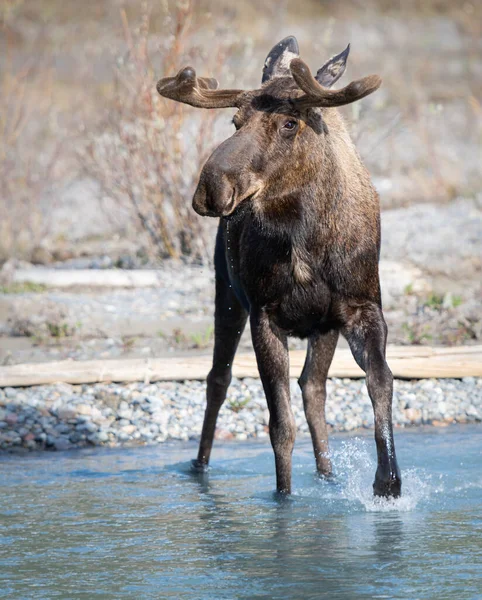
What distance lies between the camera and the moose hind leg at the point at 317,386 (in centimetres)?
630

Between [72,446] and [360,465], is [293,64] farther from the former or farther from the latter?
[72,446]

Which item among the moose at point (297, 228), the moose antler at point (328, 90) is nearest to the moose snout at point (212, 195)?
the moose at point (297, 228)

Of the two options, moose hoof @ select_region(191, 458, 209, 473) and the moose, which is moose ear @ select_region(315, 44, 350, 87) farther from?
moose hoof @ select_region(191, 458, 209, 473)

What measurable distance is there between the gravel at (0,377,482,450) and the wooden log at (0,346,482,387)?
6 cm

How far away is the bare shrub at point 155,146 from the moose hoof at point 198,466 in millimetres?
4790

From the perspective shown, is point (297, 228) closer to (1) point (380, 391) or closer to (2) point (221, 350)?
(1) point (380, 391)

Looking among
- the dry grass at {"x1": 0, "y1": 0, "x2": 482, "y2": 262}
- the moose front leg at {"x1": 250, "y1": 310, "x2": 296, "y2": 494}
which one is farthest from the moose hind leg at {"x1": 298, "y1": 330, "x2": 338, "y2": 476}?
the dry grass at {"x1": 0, "y1": 0, "x2": 482, "y2": 262}

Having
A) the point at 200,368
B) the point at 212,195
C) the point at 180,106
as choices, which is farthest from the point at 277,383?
the point at 180,106

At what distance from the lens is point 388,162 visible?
19.8 metres

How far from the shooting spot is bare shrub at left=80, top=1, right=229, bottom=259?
1137 cm

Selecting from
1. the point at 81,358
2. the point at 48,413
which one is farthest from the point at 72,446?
the point at 81,358

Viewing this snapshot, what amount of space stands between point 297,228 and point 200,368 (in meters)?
2.83

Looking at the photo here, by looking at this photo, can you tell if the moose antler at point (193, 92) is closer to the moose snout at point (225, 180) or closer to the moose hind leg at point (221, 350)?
the moose snout at point (225, 180)

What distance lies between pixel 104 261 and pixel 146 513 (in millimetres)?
7924
